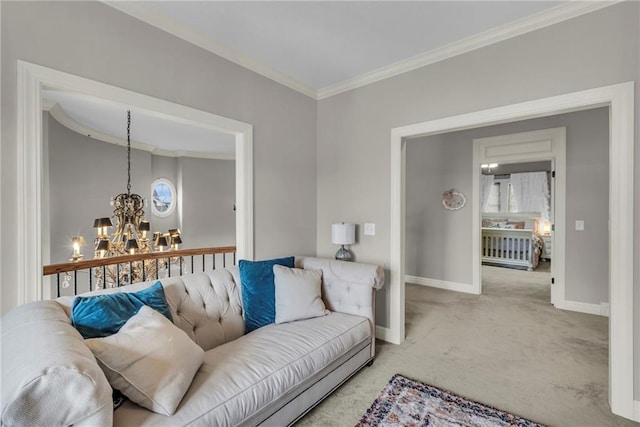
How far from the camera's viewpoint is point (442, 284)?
5055 millimetres

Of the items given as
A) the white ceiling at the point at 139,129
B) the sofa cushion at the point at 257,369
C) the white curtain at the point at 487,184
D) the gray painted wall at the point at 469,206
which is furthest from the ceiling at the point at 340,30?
the white curtain at the point at 487,184

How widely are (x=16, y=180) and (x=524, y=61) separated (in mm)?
3537

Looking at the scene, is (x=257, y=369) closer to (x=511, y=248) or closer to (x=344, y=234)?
(x=344, y=234)

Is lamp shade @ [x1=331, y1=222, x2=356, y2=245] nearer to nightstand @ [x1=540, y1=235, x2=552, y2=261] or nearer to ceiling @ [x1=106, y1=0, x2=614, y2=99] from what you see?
ceiling @ [x1=106, y1=0, x2=614, y2=99]

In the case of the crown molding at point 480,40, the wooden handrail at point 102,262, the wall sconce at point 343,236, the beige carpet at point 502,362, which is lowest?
the beige carpet at point 502,362

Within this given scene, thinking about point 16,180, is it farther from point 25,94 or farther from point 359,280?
point 359,280

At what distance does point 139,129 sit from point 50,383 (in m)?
5.10

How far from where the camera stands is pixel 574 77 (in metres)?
2.14

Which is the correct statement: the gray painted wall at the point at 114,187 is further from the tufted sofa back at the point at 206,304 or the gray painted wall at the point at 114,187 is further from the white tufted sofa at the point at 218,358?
the white tufted sofa at the point at 218,358

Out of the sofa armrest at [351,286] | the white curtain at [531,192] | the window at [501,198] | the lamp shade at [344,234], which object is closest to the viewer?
the sofa armrest at [351,286]

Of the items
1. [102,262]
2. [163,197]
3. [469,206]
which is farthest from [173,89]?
[163,197]

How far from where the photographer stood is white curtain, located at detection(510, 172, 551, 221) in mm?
7508

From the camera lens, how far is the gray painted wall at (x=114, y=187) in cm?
455

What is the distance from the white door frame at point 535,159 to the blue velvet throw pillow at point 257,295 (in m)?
3.67
